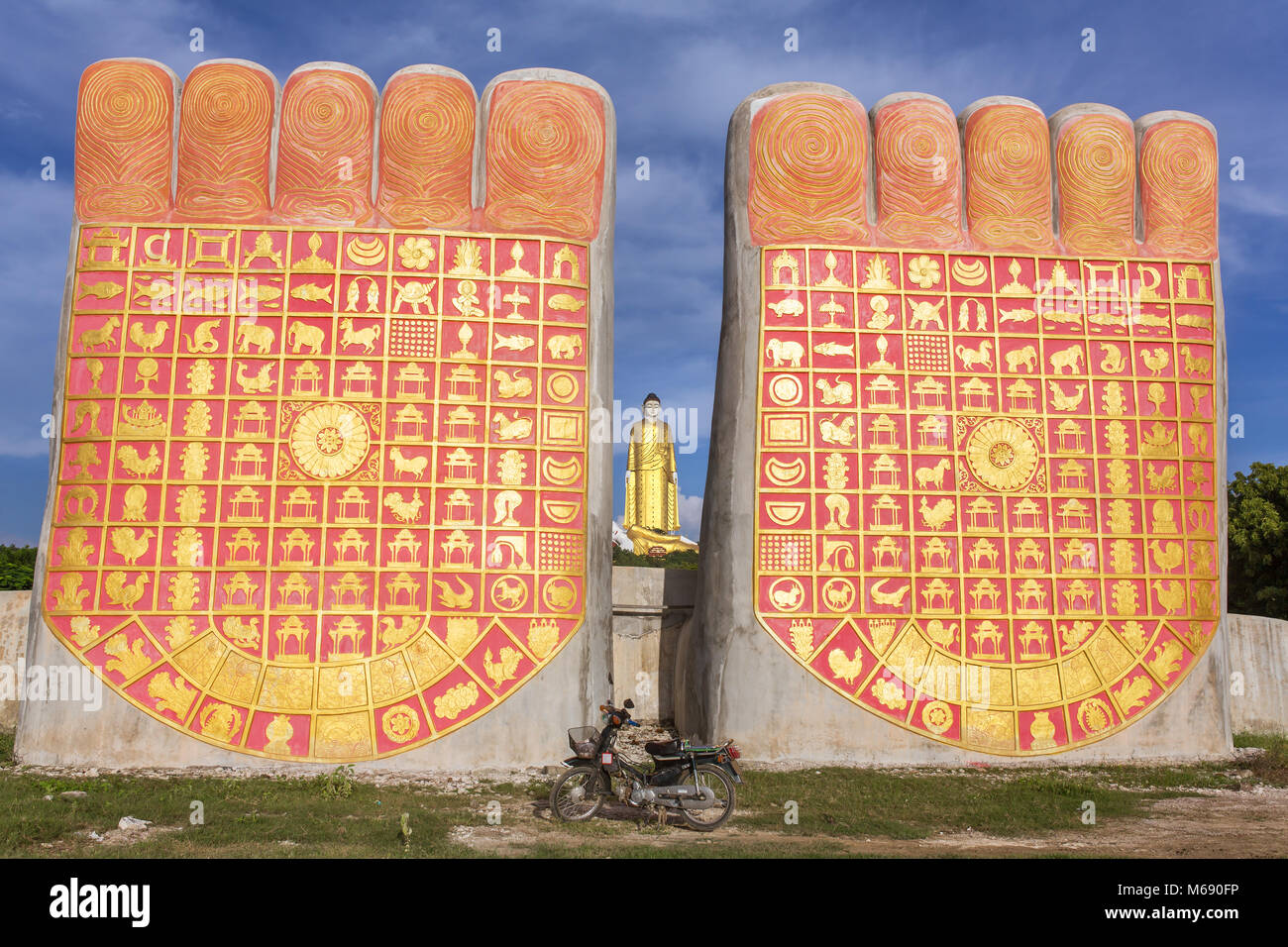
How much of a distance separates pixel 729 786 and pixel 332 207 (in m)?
8.56

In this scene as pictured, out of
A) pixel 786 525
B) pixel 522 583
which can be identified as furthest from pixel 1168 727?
pixel 522 583

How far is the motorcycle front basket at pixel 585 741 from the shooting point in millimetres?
9031

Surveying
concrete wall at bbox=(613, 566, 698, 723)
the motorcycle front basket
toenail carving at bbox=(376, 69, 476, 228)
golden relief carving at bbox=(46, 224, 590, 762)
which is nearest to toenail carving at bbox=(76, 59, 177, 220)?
golden relief carving at bbox=(46, 224, 590, 762)

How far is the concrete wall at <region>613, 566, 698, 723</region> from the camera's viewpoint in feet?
46.2

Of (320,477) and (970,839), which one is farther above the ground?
(320,477)

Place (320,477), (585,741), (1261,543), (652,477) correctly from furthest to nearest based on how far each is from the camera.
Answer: (652,477) < (1261,543) < (320,477) < (585,741)

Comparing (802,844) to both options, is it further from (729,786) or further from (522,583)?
(522,583)

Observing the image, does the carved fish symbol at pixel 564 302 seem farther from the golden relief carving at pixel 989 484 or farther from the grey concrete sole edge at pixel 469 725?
the golden relief carving at pixel 989 484

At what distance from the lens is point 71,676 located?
442 inches

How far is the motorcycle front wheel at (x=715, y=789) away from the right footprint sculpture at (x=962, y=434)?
9.05 feet

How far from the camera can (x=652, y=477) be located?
104 feet

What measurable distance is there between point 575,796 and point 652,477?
2304cm

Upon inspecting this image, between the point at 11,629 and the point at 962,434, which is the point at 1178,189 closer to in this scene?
the point at 962,434

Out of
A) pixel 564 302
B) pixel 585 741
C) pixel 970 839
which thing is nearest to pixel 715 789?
pixel 585 741
